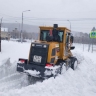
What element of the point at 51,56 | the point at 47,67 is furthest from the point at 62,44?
the point at 47,67

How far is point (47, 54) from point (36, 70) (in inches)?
38.0

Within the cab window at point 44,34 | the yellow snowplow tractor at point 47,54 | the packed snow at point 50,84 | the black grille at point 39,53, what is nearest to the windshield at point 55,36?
the yellow snowplow tractor at point 47,54

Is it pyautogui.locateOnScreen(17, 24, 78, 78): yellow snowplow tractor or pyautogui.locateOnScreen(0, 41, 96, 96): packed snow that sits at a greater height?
pyautogui.locateOnScreen(17, 24, 78, 78): yellow snowplow tractor

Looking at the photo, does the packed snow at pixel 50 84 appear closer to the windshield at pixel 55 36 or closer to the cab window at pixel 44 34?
the windshield at pixel 55 36

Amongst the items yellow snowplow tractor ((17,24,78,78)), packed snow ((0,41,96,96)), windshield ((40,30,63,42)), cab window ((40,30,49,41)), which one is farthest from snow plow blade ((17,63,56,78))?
cab window ((40,30,49,41))

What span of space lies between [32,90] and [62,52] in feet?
12.0

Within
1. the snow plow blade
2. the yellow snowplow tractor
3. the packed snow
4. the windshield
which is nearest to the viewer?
the packed snow

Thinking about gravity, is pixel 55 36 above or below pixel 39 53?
above

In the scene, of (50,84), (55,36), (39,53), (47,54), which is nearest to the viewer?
(50,84)

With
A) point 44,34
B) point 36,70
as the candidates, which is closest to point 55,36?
point 44,34

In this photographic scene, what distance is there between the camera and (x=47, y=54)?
870cm

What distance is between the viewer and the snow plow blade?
823cm

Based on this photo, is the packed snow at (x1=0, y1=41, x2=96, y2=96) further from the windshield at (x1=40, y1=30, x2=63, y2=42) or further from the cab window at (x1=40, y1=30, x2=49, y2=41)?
the cab window at (x1=40, y1=30, x2=49, y2=41)

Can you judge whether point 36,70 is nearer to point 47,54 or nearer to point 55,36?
point 47,54
